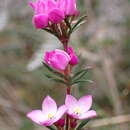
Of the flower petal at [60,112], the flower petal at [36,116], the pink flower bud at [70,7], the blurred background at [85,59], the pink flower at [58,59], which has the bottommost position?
the flower petal at [60,112]

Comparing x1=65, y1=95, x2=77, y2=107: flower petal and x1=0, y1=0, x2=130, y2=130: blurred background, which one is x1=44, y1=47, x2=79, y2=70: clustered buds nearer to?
x1=65, y1=95, x2=77, y2=107: flower petal

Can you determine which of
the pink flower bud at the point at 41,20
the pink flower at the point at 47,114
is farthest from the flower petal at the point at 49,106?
the pink flower bud at the point at 41,20

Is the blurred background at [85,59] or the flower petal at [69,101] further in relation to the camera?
the blurred background at [85,59]

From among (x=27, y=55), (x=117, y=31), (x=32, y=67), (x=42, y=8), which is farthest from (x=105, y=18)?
(x=42, y=8)

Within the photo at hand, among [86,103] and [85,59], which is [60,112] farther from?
[85,59]

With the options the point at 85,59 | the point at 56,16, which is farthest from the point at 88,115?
the point at 85,59

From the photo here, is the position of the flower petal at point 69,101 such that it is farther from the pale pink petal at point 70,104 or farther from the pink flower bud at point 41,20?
the pink flower bud at point 41,20

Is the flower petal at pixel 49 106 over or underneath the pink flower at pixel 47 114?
over

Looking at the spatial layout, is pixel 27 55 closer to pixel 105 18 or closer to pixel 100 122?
pixel 105 18
